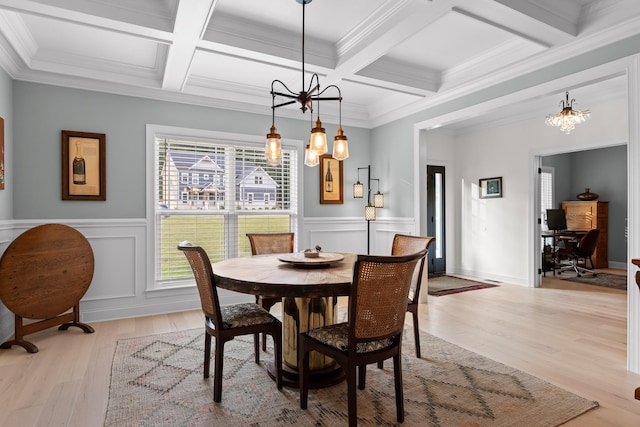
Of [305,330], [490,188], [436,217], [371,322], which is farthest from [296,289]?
[490,188]

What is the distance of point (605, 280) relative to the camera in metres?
6.16

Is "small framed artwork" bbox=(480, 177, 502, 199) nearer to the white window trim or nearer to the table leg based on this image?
the white window trim

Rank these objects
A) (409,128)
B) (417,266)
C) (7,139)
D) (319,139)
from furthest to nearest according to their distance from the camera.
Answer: (409,128), (7,139), (417,266), (319,139)

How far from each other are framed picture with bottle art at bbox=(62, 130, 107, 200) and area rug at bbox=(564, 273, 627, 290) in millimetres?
7030

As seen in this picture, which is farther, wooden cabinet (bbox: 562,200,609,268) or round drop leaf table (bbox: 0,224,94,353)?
wooden cabinet (bbox: 562,200,609,268)

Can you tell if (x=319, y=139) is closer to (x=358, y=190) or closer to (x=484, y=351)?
(x=484, y=351)

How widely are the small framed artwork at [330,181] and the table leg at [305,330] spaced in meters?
2.72

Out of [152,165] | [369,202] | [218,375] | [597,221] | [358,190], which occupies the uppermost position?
[152,165]

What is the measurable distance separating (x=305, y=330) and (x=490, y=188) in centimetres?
496

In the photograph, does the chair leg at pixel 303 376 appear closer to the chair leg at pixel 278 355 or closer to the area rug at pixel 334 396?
the area rug at pixel 334 396

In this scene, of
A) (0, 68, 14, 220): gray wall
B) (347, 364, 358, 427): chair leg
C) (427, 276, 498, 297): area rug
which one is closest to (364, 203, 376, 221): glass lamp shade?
(427, 276, 498, 297): area rug

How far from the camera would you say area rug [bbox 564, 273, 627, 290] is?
574 centimetres

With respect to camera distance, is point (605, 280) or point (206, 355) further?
point (605, 280)

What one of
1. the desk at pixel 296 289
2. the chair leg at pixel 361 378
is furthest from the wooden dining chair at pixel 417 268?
the desk at pixel 296 289
